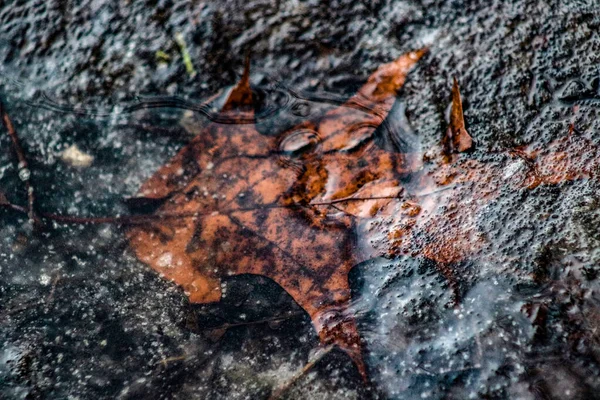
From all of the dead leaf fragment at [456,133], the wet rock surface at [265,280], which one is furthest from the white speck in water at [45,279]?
the dead leaf fragment at [456,133]

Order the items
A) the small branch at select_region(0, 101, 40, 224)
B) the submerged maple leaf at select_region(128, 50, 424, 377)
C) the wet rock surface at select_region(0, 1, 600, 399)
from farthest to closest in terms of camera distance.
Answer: the small branch at select_region(0, 101, 40, 224) < the submerged maple leaf at select_region(128, 50, 424, 377) < the wet rock surface at select_region(0, 1, 600, 399)

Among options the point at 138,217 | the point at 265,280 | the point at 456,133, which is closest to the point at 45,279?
the point at 138,217

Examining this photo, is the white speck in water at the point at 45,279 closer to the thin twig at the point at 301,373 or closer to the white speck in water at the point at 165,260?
the white speck in water at the point at 165,260

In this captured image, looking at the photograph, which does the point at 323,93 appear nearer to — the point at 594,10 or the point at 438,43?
the point at 438,43

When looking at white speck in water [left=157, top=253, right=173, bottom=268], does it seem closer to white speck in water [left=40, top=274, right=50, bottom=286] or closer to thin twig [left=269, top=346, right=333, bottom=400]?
white speck in water [left=40, top=274, right=50, bottom=286]

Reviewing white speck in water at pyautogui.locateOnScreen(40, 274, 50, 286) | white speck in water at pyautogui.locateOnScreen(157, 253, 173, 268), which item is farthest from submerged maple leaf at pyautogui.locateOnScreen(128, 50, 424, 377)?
white speck in water at pyautogui.locateOnScreen(40, 274, 50, 286)
